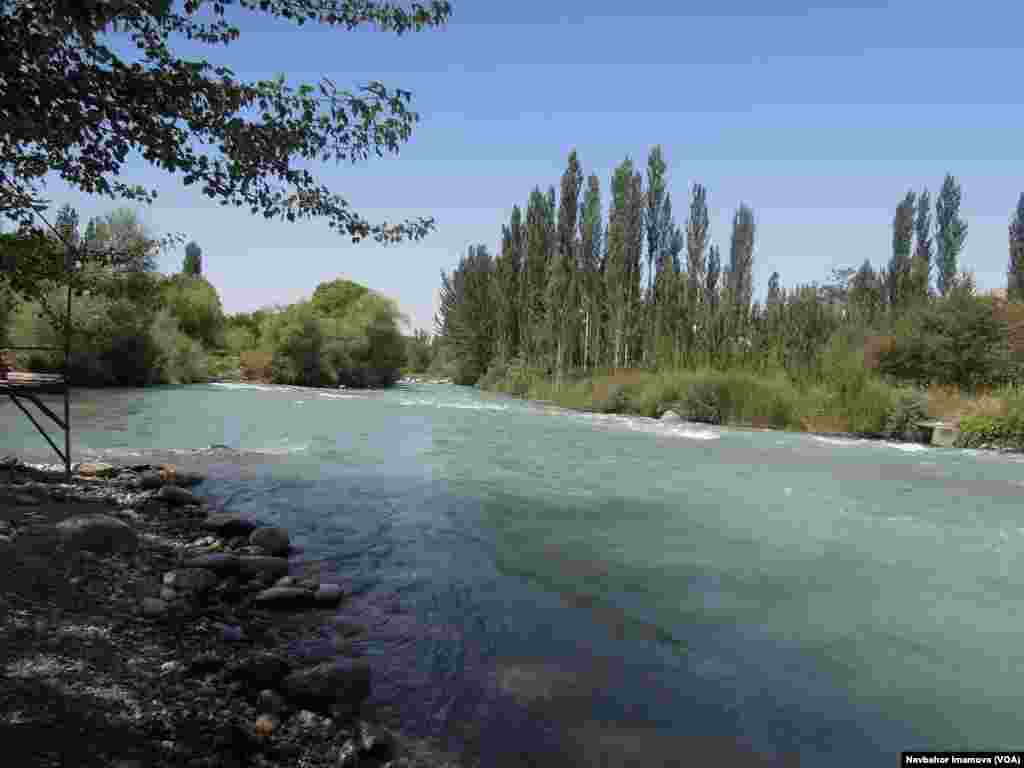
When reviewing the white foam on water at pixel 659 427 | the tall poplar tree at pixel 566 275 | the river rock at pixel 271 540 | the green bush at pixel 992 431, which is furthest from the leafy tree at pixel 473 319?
the river rock at pixel 271 540

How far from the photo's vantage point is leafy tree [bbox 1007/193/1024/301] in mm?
38781

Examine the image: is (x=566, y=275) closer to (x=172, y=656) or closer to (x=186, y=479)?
(x=186, y=479)

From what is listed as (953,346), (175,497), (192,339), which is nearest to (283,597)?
(175,497)

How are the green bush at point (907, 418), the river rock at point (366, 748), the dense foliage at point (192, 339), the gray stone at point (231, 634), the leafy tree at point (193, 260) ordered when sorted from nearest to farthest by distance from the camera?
the river rock at point (366, 748) → the gray stone at point (231, 634) → the green bush at point (907, 418) → the dense foliage at point (192, 339) → the leafy tree at point (193, 260)

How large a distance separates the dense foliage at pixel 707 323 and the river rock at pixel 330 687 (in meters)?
20.2

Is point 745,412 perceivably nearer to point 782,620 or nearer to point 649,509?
point 649,509

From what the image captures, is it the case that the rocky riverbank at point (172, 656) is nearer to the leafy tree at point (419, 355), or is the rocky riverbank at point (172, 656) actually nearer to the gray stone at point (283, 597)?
the gray stone at point (283, 597)

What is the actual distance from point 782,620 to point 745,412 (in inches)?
721

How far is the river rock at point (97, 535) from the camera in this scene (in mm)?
5500

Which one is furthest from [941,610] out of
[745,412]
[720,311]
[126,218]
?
[126,218]

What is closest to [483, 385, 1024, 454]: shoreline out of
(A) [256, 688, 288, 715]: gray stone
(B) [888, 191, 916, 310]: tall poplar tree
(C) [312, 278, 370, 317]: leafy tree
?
(A) [256, 688, 288, 715]: gray stone

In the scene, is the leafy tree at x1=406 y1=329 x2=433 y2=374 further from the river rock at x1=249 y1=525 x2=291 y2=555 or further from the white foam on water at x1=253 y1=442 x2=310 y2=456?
the river rock at x1=249 y1=525 x2=291 y2=555

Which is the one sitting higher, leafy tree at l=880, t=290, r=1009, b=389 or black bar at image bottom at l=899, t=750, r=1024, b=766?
leafy tree at l=880, t=290, r=1009, b=389

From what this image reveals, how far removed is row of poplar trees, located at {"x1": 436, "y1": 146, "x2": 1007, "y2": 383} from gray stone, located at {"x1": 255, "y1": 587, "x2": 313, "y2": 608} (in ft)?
76.3
